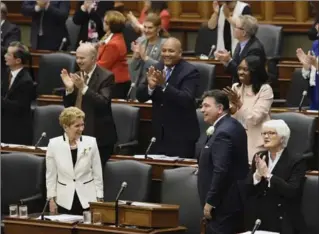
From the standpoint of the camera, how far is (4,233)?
6.70m

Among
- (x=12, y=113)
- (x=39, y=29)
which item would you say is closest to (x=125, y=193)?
(x=12, y=113)

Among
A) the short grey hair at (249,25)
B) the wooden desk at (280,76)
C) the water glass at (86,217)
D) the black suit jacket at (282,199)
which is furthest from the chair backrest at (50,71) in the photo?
the black suit jacket at (282,199)

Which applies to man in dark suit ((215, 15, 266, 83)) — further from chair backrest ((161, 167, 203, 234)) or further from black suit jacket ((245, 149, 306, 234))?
black suit jacket ((245, 149, 306, 234))

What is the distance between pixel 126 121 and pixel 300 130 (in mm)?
1292

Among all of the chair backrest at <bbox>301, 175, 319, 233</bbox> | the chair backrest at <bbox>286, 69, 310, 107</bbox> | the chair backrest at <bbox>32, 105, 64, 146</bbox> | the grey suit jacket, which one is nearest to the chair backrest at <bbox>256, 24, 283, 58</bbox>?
the chair backrest at <bbox>286, 69, 310, 107</bbox>

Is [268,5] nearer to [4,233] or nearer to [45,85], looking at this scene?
[45,85]

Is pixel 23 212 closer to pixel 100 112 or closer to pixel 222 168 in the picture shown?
pixel 100 112

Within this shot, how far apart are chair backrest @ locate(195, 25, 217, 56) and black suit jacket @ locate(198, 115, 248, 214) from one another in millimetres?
3106

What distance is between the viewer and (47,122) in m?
8.05

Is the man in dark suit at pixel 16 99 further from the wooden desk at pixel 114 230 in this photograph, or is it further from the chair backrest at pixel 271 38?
the wooden desk at pixel 114 230

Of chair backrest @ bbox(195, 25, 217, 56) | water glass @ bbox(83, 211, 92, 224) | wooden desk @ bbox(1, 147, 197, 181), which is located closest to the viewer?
water glass @ bbox(83, 211, 92, 224)

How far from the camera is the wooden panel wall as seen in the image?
9.76 metres

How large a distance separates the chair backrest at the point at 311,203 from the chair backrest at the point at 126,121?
1.85 m

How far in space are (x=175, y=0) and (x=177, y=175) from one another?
138 inches
